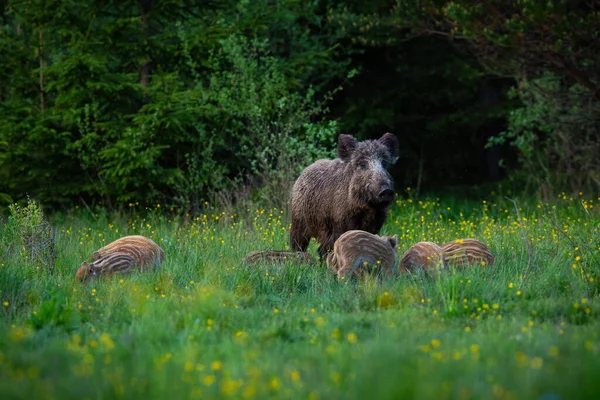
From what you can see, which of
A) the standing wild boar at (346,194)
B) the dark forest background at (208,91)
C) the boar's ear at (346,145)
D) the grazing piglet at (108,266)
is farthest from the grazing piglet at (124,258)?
the dark forest background at (208,91)

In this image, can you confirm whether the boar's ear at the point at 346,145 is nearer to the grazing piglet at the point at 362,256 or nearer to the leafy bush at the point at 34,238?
the grazing piglet at the point at 362,256

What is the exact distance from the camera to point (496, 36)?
13.3 metres

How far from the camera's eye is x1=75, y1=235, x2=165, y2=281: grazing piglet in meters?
8.29

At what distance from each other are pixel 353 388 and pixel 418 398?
1.46ft

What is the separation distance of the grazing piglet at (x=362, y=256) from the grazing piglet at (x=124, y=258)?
202cm

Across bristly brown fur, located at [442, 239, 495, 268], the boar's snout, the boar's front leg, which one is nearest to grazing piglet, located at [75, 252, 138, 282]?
the boar's front leg

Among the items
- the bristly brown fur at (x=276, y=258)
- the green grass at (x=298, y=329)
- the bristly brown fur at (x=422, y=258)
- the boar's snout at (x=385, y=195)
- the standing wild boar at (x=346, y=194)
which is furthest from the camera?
the standing wild boar at (x=346, y=194)

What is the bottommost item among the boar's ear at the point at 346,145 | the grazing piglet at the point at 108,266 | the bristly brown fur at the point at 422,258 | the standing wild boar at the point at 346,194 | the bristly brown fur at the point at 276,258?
the grazing piglet at the point at 108,266

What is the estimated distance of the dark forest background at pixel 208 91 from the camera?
14.0 meters

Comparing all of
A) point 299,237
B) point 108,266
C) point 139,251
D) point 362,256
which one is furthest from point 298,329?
point 299,237

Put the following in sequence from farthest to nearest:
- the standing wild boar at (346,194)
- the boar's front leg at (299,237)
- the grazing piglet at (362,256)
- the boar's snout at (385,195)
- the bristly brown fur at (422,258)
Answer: the boar's front leg at (299,237)
the standing wild boar at (346,194)
the boar's snout at (385,195)
the bristly brown fur at (422,258)
the grazing piglet at (362,256)

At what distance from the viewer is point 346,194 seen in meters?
9.44

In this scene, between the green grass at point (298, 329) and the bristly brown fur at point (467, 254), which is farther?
the bristly brown fur at point (467, 254)

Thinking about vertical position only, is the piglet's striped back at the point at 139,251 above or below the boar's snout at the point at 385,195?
below
